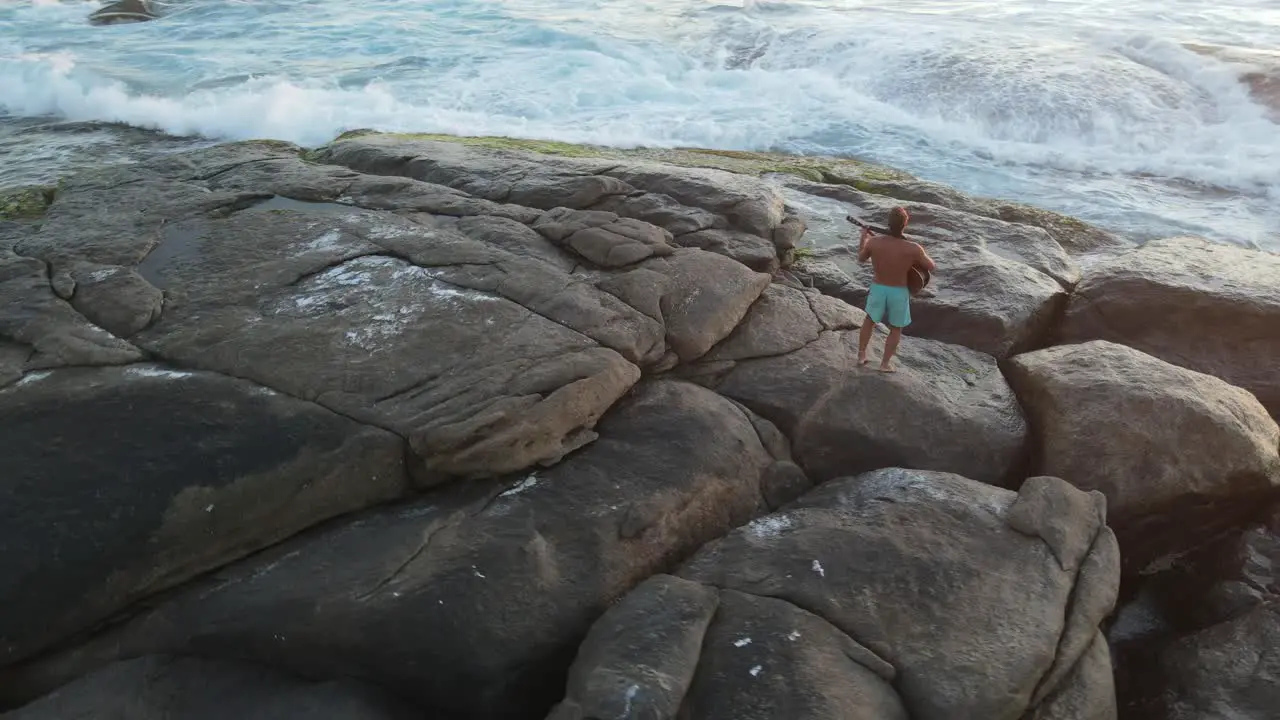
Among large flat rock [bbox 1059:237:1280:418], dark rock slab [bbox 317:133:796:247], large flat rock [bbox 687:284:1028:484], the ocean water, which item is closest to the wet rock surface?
large flat rock [bbox 687:284:1028:484]

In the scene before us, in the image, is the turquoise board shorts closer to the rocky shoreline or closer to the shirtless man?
the shirtless man

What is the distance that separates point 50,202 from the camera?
29.4ft

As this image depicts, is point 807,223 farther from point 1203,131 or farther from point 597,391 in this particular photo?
point 1203,131

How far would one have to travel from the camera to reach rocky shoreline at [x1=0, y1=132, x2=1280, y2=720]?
4.92 metres

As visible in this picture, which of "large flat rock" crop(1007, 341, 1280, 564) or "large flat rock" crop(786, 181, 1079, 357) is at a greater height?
"large flat rock" crop(786, 181, 1079, 357)

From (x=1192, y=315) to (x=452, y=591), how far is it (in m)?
7.84

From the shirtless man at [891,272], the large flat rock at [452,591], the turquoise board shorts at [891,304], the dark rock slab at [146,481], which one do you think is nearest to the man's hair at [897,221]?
the shirtless man at [891,272]

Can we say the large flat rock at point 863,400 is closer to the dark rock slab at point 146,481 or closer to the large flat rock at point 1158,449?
the large flat rock at point 1158,449

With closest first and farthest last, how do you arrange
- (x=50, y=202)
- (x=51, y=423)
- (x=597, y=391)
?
(x=51, y=423)
(x=597, y=391)
(x=50, y=202)

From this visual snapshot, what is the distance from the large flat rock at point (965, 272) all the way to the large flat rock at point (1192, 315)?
0.38 metres

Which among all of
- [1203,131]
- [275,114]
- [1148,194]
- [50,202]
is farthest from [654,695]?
[1203,131]

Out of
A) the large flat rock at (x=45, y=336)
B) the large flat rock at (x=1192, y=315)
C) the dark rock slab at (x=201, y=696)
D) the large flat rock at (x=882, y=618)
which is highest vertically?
the large flat rock at (x=45, y=336)

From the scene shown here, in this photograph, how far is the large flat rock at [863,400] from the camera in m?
6.81

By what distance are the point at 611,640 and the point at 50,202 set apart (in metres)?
7.97
